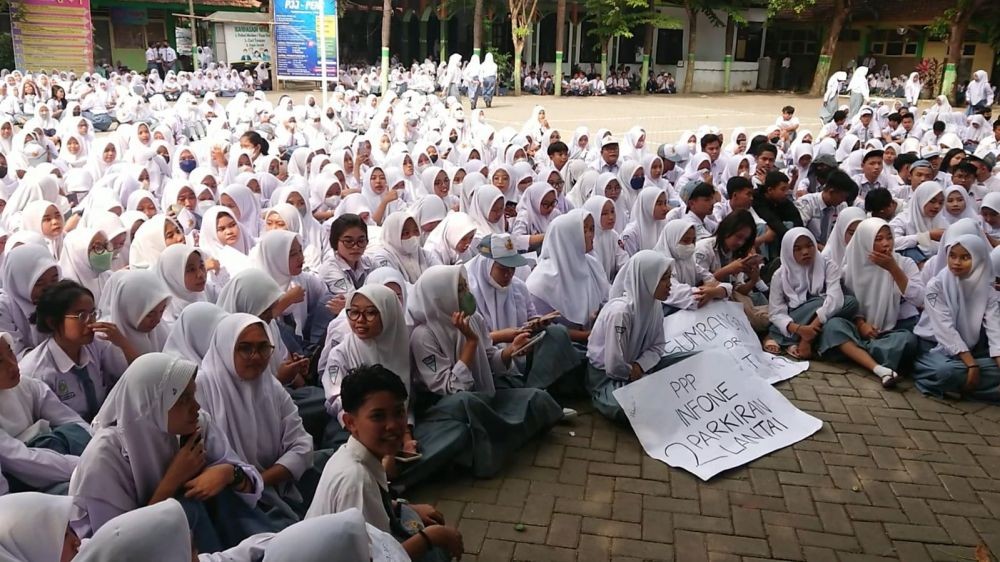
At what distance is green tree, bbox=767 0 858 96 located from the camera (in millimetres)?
24422

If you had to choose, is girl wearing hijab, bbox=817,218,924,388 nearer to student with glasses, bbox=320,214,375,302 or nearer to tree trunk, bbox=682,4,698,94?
student with glasses, bbox=320,214,375,302

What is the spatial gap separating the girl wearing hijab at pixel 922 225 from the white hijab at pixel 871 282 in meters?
1.26

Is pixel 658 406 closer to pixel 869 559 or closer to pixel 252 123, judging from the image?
pixel 869 559

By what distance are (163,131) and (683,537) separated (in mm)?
9059

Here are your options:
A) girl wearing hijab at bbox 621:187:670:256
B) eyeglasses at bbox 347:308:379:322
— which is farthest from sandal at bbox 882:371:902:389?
eyeglasses at bbox 347:308:379:322

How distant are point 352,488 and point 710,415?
2.35 meters

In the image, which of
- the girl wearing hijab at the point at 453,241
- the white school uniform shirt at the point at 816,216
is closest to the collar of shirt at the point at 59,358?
the girl wearing hijab at the point at 453,241

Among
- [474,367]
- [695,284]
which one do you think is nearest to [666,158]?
[695,284]

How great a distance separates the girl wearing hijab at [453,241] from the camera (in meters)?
5.21

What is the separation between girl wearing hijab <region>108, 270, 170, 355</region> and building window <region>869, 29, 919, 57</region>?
99.5 feet

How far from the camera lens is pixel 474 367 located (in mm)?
3709

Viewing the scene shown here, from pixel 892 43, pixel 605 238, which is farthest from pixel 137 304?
pixel 892 43

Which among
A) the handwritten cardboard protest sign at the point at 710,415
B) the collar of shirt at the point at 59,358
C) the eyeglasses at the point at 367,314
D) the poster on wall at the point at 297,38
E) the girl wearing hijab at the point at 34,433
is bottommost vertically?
the handwritten cardboard protest sign at the point at 710,415

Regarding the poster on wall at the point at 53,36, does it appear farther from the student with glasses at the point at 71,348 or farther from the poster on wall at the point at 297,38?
the student with glasses at the point at 71,348
